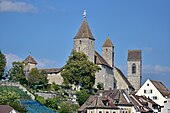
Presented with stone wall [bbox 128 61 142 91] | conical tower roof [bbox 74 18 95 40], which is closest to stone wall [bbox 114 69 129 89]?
stone wall [bbox 128 61 142 91]

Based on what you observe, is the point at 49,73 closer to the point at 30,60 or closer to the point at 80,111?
the point at 30,60

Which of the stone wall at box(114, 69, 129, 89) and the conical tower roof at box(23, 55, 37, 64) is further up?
the conical tower roof at box(23, 55, 37, 64)

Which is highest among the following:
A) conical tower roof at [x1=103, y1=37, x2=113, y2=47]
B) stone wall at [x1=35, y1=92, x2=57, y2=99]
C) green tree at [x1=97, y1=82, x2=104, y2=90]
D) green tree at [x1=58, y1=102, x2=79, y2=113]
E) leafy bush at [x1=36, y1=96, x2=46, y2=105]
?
conical tower roof at [x1=103, y1=37, x2=113, y2=47]

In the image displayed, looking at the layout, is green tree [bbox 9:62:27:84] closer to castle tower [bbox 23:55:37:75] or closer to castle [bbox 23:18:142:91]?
castle [bbox 23:18:142:91]

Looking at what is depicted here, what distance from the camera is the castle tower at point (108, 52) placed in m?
117

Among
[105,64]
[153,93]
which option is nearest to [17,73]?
[105,64]

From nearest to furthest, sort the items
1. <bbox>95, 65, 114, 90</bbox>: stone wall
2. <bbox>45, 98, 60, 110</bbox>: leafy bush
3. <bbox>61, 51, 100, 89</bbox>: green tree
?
1. <bbox>45, 98, 60, 110</bbox>: leafy bush
2. <bbox>61, 51, 100, 89</bbox>: green tree
3. <bbox>95, 65, 114, 90</bbox>: stone wall

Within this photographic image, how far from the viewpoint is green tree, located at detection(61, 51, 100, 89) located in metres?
96.6

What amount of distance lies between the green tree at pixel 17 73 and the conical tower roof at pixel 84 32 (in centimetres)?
1359

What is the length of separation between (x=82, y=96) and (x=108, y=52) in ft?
95.3

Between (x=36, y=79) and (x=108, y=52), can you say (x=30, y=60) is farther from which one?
(x=36, y=79)

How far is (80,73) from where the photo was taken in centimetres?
9662

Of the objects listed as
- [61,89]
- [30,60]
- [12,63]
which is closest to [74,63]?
[61,89]

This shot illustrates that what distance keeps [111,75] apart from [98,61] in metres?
6.41
